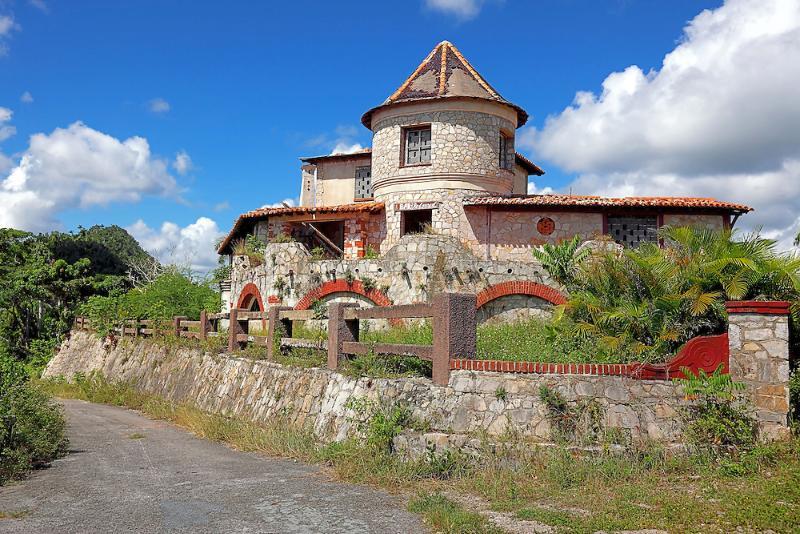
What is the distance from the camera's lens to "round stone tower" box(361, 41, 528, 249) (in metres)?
23.6

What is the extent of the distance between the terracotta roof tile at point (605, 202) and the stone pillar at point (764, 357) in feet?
42.9

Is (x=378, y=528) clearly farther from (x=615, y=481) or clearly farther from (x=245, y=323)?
(x=245, y=323)

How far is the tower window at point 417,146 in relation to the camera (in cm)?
2409

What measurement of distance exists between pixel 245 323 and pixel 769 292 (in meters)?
12.2

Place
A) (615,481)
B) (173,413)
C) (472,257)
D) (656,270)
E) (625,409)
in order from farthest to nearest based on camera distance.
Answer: (472,257) < (173,413) < (656,270) < (625,409) < (615,481)

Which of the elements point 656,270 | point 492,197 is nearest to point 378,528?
point 656,270

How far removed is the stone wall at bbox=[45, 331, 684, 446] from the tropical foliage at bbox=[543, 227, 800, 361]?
1361 millimetres

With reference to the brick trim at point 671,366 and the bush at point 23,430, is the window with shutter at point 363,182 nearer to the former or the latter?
the bush at point 23,430

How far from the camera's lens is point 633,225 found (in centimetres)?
2317

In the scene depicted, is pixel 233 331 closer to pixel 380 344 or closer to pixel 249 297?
pixel 380 344

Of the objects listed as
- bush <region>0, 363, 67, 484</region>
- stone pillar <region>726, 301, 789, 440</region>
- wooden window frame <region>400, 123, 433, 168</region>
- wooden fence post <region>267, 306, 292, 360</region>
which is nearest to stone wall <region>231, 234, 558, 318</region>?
wooden window frame <region>400, 123, 433, 168</region>

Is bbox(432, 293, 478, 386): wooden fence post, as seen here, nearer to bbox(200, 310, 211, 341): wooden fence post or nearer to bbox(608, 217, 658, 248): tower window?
bbox(200, 310, 211, 341): wooden fence post

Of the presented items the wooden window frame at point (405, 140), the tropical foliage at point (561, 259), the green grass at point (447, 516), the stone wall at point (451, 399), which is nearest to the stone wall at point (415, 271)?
the tropical foliage at point (561, 259)

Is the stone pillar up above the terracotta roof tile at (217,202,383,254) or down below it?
below
